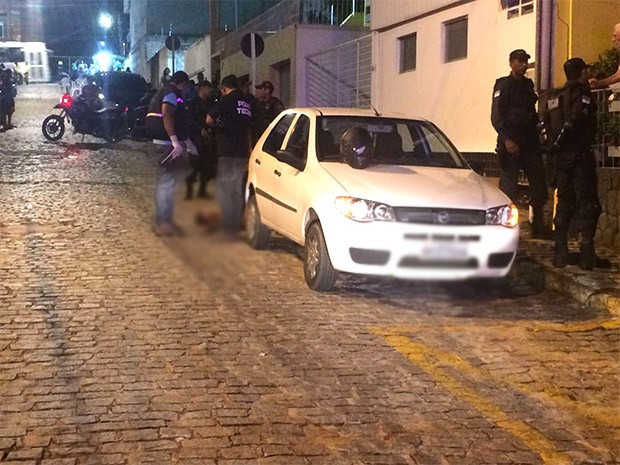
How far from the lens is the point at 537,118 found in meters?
8.51

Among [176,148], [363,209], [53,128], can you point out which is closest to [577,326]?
[363,209]

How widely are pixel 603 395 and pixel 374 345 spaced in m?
1.56

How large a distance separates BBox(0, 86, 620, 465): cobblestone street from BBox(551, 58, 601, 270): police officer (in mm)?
600

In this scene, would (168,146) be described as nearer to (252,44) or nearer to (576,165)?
(576,165)

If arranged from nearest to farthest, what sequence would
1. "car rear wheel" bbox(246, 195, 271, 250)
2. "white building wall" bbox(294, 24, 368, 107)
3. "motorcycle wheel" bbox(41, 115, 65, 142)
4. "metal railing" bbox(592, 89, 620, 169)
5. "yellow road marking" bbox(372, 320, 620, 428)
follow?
"car rear wheel" bbox(246, 195, 271, 250)
"yellow road marking" bbox(372, 320, 620, 428)
"metal railing" bbox(592, 89, 620, 169)
"white building wall" bbox(294, 24, 368, 107)
"motorcycle wheel" bbox(41, 115, 65, 142)

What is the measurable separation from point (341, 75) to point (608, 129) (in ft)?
30.0

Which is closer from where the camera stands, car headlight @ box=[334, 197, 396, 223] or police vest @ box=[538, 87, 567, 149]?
car headlight @ box=[334, 197, 396, 223]

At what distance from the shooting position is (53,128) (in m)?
20.1

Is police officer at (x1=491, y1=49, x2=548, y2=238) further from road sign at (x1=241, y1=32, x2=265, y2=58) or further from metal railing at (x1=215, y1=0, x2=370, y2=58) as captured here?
metal railing at (x1=215, y1=0, x2=370, y2=58)

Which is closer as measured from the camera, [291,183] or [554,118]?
[291,183]

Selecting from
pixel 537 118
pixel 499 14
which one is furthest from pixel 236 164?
pixel 499 14

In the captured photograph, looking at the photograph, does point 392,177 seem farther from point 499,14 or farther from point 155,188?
point 499,14

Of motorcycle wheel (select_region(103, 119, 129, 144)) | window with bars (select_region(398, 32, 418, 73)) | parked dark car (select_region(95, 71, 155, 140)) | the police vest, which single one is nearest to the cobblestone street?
the police vest

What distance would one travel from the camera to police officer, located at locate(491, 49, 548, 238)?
8.33m
